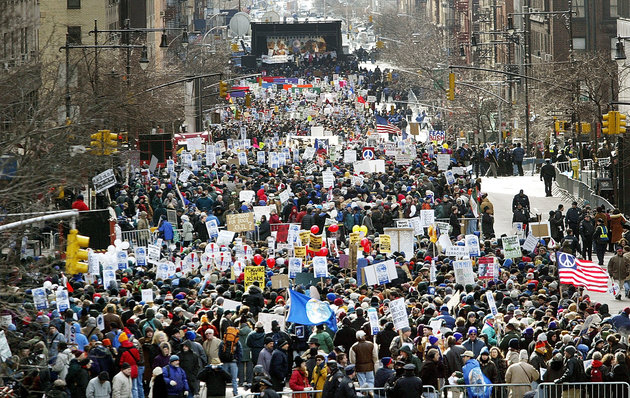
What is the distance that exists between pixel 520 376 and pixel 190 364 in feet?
14.9

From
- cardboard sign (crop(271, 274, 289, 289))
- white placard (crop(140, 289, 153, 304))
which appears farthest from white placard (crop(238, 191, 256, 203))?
white placard (crop(140, 289, 153, 304))

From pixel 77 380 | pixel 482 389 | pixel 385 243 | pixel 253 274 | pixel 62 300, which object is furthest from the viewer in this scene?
pixel 385 243

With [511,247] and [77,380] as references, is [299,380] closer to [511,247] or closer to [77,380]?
[77,380]

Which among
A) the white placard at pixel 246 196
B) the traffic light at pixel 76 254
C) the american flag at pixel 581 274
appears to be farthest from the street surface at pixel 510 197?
the traffic light at pixel 76 254

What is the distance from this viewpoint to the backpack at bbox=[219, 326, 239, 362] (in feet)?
69.6

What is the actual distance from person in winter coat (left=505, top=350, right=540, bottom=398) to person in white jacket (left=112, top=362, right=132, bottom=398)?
5014 mm

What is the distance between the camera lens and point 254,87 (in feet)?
411

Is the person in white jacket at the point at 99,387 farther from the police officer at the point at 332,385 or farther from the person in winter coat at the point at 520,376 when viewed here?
the person in winter coat at the point at 520,376

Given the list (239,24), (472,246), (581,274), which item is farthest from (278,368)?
(239,24)

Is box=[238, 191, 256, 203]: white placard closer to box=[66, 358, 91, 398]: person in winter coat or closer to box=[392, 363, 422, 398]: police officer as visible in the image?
box=[66, 358, 91, 398]: person in winter coat

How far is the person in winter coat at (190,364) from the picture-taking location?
66.8 feet

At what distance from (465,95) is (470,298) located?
6119cm

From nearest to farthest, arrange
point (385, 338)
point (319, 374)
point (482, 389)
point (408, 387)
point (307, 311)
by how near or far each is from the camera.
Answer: point (408, 387) → point (482, 389) → point (319, 374) → point (385, 338) → point (307, 311)

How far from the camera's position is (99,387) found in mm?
19266
